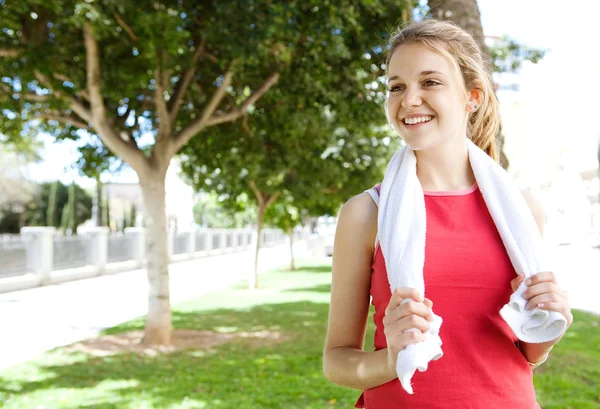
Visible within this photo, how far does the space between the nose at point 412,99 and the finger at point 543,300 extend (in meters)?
0.52

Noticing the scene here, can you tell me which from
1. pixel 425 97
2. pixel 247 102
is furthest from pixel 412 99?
pixel 247 102

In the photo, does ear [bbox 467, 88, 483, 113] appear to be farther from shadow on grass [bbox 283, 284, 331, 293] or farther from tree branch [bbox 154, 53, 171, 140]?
shadow on grass [bbox 283, 284, 331, 293]

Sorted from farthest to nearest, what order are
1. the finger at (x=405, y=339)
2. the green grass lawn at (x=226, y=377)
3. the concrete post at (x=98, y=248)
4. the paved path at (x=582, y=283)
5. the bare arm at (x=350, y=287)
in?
1. the concrete post at (x=98, y=248)
2. the paved path at (x=582, y=283)
3. the green grass lawn at (x=226, y=377)
4. the bare arm at (x=350, y=287)
5. the finger at (x=405, y=339)

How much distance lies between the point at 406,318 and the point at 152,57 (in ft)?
25.2

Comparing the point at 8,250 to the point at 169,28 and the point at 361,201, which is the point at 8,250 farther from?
the point at 361,201

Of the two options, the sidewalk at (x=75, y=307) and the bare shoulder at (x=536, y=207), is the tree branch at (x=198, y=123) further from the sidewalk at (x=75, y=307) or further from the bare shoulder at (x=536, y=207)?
the bare shoulder at (x=536, y=207)

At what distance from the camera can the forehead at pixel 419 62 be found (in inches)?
62.5

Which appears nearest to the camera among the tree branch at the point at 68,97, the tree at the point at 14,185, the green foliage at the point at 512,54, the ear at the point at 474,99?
the ear at the point at 474,99

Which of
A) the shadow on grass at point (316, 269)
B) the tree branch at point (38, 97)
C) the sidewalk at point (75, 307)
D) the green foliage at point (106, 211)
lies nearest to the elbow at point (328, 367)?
the sidewalk at point (75, 307)

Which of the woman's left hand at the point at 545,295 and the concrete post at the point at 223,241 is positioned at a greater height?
the woman's left hand at the point at 545,295

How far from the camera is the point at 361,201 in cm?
163

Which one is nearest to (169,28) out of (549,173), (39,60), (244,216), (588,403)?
(39,60)

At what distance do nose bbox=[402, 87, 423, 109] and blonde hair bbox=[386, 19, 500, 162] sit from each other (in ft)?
0.38

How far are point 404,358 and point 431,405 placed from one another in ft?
0.82
